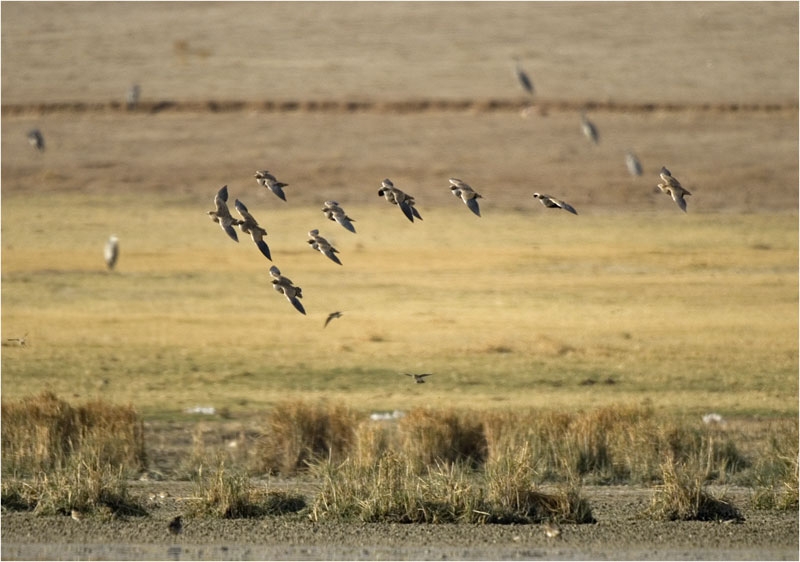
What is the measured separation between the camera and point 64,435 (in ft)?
60.4

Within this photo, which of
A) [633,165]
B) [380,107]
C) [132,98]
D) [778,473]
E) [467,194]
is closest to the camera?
[467,194]

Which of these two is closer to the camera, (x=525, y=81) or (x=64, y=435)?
(x=64, y=435)

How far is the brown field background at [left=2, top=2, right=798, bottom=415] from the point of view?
25906 millimetres

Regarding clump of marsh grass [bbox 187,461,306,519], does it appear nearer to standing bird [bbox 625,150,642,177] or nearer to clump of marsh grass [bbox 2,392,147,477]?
clump of marsh grass [bbox 2,392,147,477]

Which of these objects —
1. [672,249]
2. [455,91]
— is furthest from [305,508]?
[455,91]

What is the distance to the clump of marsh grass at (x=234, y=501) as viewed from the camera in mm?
15953

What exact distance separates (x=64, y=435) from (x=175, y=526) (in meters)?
3.46

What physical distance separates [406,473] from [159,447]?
14.7ft

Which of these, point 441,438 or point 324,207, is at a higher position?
point 324,207

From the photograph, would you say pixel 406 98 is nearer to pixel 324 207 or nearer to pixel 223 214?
pixel 324 207

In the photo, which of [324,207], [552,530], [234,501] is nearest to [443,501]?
[552,530]

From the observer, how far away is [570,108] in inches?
2053

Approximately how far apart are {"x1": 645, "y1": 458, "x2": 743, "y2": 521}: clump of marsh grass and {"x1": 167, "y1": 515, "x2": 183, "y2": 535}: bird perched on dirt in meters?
4.85

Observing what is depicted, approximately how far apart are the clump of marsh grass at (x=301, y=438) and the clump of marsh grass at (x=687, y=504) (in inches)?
160
